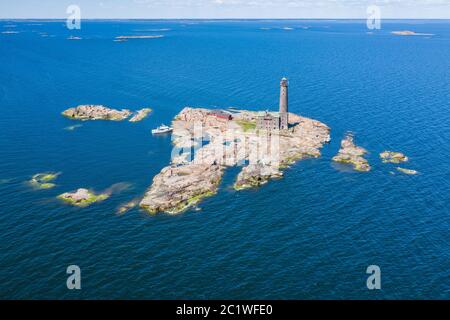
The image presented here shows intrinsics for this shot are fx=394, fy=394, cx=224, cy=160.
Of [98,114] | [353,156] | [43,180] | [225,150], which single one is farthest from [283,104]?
[98,114]

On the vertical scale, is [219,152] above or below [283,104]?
below

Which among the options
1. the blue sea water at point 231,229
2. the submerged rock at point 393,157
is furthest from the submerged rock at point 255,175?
the submerged rock at point 393,157

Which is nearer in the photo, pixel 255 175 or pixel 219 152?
pixel 255 175

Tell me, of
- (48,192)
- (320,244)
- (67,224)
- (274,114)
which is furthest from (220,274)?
(274,114)

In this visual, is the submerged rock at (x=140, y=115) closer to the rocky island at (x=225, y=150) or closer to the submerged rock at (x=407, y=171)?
the rocky island at (x=225, y=150)

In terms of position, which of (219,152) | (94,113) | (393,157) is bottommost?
(393,157)

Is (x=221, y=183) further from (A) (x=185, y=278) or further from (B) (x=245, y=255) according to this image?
(A) (x=185, y=278)

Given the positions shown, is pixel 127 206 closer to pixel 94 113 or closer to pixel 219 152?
pixel 219 152

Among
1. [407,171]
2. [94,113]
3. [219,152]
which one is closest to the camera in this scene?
[407,171]
